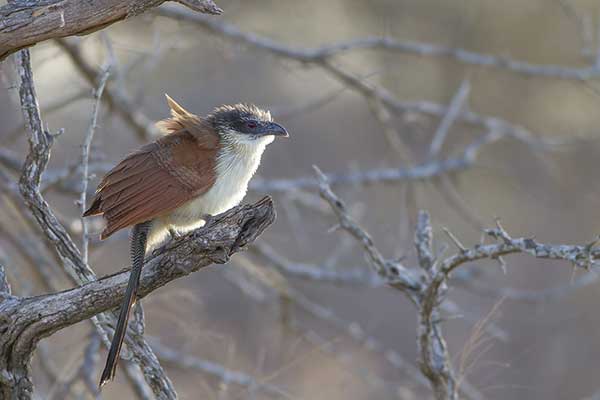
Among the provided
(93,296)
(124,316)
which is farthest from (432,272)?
(93,296)

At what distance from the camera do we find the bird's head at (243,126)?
363 cm

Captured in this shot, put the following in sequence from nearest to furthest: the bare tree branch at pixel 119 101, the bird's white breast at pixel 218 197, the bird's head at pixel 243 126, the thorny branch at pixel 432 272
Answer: the thorny branch at pixel 432 272 → the bird's white breast at pixel 218 197 → the bird's head at pixel 243 126 → the bare tree branch at pixel 119 101

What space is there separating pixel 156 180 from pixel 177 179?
0.08m

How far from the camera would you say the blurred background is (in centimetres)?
487

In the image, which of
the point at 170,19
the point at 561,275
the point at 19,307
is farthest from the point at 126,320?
the point at 561,275

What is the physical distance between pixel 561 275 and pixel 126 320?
29.9ft

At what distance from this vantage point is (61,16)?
2.51m

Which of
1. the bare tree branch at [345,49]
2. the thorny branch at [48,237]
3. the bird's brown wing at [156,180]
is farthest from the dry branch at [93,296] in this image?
the bare tree branch at [345,49]

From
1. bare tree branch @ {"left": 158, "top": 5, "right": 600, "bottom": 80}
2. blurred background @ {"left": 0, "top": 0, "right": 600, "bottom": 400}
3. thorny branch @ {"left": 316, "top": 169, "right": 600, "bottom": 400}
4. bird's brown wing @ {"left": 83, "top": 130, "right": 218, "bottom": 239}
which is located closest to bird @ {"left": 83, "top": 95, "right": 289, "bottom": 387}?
bird's brown wing @ {"left": 83, "top": 130, "right": 218, "bottom": 239}

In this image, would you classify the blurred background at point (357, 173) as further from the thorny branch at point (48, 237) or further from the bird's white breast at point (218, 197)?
the thorny branch at point (48, 237)

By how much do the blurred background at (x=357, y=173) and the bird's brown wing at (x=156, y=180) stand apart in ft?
2.60

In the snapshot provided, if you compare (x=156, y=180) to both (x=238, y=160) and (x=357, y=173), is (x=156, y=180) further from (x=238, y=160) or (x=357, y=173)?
(x=357, y=173)

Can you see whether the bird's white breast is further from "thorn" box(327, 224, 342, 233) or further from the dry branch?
the dry branch

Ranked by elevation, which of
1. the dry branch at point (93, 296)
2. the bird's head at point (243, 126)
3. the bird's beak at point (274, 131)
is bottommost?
the dry branch at point (93, 296)
